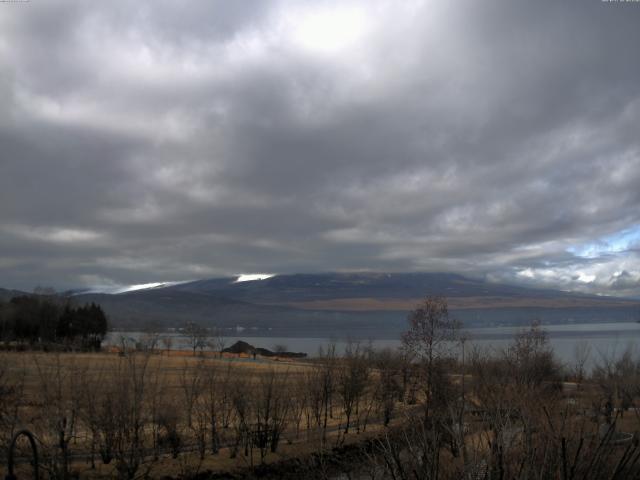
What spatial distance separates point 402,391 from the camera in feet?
179

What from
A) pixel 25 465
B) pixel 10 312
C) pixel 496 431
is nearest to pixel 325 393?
pixel 25 465

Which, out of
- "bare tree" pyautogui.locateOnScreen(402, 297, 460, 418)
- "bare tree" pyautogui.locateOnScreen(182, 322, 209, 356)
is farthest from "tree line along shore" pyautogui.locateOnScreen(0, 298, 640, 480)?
"bare tree" pyautogui.locateOnScreen(182, 322, 209, 356)

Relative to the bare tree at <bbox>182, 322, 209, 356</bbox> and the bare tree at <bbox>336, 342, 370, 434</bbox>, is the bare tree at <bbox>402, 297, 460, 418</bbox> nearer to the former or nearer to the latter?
the bare tree at <bbox>336, 342, 370, 434</bbox>

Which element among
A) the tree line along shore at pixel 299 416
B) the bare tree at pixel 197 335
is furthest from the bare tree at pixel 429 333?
the bare tree at pixel 197 335

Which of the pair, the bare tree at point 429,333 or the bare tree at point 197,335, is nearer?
the bare tree at point 429,333

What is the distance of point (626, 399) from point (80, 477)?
37747mm

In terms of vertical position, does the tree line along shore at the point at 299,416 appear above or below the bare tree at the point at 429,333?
below

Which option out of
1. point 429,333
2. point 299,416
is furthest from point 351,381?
point 429,333

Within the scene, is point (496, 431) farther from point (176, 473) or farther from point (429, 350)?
point (429, 350)

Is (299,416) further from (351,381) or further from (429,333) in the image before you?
(429,333)

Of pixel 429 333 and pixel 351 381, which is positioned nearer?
pixel 429 333

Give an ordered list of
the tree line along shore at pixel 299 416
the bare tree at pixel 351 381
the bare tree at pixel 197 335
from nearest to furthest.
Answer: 1. the tree line along shore at pixel 299 416
2. the bare tree at pixel 351 381
3. the bare tree at pixel 197 335

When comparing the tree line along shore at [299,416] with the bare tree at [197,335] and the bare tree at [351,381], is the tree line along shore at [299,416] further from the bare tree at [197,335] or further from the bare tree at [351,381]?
the bare tree at [197,335]

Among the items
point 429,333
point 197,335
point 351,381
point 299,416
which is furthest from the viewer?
point 197,335
